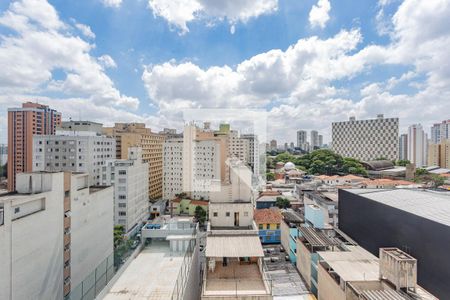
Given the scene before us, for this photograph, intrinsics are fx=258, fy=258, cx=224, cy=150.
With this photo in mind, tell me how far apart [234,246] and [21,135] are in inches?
915

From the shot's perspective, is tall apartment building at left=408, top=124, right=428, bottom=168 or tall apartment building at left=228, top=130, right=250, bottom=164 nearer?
tall apartment building at left=228, top=130, right=250, bottom=164

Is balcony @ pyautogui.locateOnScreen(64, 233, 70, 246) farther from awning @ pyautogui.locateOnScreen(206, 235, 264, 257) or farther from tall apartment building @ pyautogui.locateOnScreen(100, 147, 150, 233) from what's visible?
tall apartment building @ pyautogui.locateOnScreen(100, 147, 150, 233)

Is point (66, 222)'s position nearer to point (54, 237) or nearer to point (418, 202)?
point (54, 237)

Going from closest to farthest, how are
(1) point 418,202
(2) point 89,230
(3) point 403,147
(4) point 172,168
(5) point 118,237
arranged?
(1) point 418,202 < (2) point 89,230 < (5) point 118,237 < (4) point 172,168 < (3) point 403,147

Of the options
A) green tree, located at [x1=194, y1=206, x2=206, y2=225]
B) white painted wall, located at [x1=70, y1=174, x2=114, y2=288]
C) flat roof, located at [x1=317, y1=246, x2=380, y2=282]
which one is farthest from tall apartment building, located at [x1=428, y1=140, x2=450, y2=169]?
white painted wall, located at [x1=70, y1=174, x2=114, y2=288]

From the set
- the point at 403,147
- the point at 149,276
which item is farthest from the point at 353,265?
the point at 403,147

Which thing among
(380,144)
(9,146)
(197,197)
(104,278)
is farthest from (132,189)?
(380,144)

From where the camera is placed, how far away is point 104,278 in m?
8.10

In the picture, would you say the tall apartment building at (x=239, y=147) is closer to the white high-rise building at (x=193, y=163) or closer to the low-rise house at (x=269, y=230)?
the white high-rise building at (x=193, y=163)

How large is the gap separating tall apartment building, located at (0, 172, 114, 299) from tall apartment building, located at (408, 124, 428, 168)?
4614 centimetres

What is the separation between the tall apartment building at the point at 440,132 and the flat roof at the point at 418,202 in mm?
43896

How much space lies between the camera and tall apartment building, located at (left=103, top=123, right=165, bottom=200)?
66.9 feet

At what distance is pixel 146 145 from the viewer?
21.5 metres

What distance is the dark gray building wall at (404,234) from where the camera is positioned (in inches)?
235
